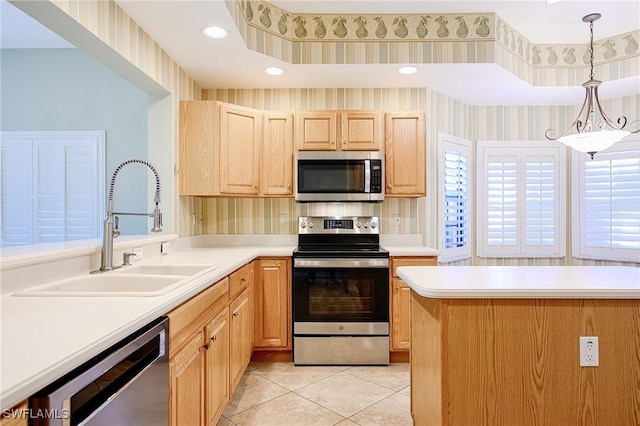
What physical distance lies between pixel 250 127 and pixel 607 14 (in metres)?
2.99

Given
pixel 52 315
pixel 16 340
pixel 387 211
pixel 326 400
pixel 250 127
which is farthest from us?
pixel 387 211

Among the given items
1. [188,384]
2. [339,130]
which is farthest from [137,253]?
[339,130]

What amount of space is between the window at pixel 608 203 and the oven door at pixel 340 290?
247 centimetres

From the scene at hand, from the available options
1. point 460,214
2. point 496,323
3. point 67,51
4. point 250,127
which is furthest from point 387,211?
point 67,51

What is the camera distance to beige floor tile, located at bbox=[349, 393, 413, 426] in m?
2.19

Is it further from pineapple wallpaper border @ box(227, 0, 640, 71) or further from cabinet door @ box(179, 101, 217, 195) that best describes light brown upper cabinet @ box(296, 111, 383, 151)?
cabinet door @ box(179, 101, 217, 195)

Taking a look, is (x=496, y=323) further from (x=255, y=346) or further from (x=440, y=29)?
(x=440, y=29)

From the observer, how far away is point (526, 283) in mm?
1658

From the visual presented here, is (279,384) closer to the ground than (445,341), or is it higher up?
closer to the ground

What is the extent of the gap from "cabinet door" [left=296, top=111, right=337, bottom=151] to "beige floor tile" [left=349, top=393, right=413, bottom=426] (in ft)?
6.70

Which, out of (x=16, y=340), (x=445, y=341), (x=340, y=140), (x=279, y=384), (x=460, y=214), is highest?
(x=340, y=140)

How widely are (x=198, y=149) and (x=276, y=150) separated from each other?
67 centimetres

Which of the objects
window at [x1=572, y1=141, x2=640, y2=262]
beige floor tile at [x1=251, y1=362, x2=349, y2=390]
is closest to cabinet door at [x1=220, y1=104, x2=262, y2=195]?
beige floor tile at [x1=251, y1=362, x2=349, y2=390]

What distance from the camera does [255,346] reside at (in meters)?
3.04
